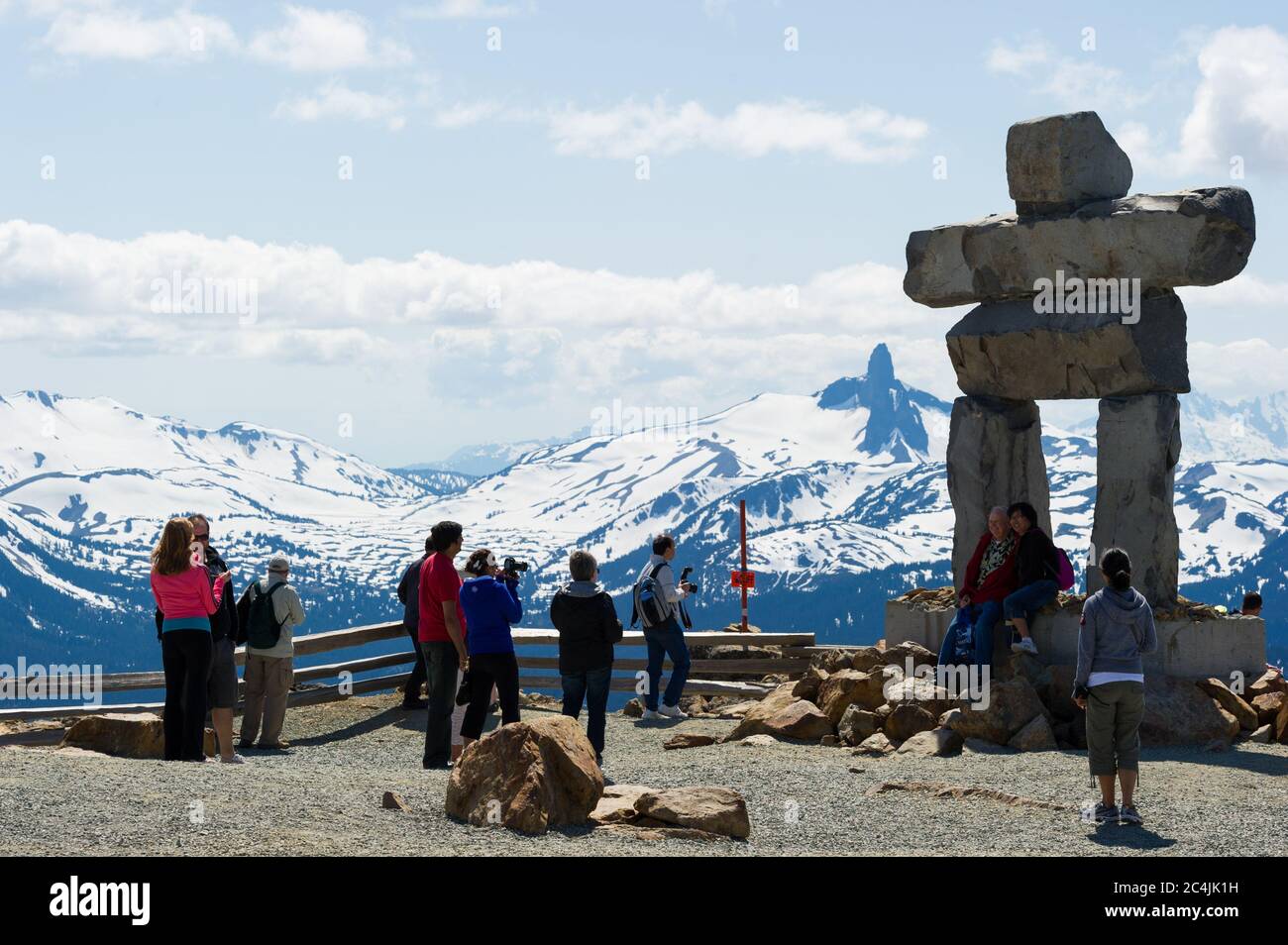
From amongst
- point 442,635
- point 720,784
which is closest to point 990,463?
point 720,784

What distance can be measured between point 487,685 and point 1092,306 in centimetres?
749

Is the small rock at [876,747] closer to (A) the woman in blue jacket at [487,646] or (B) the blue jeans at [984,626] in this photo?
(B) the blue jeans at [984,626]

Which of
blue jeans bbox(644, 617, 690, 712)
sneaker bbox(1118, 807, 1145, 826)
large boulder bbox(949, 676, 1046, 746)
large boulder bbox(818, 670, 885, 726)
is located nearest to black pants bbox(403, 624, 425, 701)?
blue jeans bbox(644, 617, 690, 712)

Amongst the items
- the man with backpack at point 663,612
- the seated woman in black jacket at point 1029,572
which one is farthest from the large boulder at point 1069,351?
the man with backpack at point 663,612

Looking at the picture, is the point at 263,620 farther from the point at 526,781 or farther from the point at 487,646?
the point at 526,781

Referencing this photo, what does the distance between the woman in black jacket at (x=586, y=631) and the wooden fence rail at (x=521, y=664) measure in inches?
179

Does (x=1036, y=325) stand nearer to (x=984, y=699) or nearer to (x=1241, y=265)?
(x=1241, y=265)

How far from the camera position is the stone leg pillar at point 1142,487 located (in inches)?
667

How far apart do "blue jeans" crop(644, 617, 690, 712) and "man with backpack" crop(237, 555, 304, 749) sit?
13.4 ft

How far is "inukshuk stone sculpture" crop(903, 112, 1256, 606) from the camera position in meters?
16.4

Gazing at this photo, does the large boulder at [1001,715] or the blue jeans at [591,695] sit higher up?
the blue jeans at [591,695]

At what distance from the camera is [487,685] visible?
539 inches
